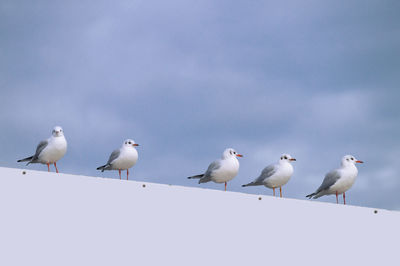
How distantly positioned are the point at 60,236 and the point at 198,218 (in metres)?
1.56

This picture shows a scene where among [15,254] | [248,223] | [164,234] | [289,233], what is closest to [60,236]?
[15,254]

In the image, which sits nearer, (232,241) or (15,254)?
(15,254)

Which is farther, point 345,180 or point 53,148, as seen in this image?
point 345,180

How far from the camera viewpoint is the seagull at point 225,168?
870cm

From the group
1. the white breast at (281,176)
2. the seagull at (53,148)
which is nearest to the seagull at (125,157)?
the seagull at (53,148)

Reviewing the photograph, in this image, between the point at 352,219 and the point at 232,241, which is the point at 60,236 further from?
the point at 352,219

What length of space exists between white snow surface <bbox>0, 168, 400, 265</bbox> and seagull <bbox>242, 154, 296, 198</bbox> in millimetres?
1045

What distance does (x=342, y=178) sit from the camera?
9.16 meters

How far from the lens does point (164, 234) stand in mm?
6711

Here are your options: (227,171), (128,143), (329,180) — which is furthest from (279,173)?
(128,143)

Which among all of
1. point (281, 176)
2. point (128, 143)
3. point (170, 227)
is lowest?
point (170, 227)

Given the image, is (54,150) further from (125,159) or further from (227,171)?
(227,171)

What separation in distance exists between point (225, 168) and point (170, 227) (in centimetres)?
209

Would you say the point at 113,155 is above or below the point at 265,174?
above
